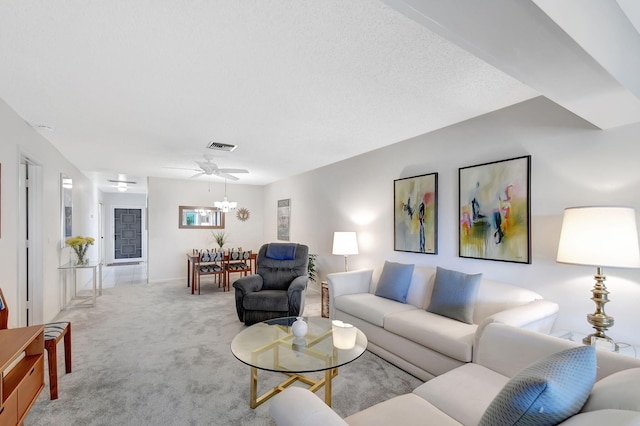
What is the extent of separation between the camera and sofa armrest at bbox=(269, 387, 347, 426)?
107 cm

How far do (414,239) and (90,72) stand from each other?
3.39m

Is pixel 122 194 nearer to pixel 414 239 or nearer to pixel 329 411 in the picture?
pixel 414 239

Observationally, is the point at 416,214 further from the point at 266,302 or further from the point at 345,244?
the point at 266,302

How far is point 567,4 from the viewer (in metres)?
1.08

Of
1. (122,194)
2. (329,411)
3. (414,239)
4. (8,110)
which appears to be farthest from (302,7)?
(122,194)

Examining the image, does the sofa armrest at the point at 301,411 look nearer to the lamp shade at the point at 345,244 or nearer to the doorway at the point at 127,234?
the lamp shade at the point at 345,244

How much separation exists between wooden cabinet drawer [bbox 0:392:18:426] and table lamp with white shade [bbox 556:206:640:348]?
3.30 meters

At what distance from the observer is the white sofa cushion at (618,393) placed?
2.88ft

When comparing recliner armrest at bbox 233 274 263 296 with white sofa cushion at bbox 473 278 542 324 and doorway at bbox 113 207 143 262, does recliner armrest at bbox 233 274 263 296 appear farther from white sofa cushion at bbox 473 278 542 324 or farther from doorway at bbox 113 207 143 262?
doorway at bbox 113 207 143 262

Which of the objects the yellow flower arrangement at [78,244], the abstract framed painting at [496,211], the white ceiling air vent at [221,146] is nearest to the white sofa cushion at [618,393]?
the abstract framed painting at [496,211]

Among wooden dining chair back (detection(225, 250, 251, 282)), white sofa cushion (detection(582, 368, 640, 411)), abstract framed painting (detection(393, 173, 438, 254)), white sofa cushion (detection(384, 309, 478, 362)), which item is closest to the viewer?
white sofa cushion (detection(582, 368, 640, 411))

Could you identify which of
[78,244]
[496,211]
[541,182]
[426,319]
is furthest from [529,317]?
[78,244]

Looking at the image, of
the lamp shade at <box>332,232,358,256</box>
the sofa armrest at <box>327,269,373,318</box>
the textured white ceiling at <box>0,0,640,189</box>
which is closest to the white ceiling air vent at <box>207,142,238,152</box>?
the textured white ceiling at <box>0,0,640,189</box>

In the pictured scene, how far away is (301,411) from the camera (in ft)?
3.67
